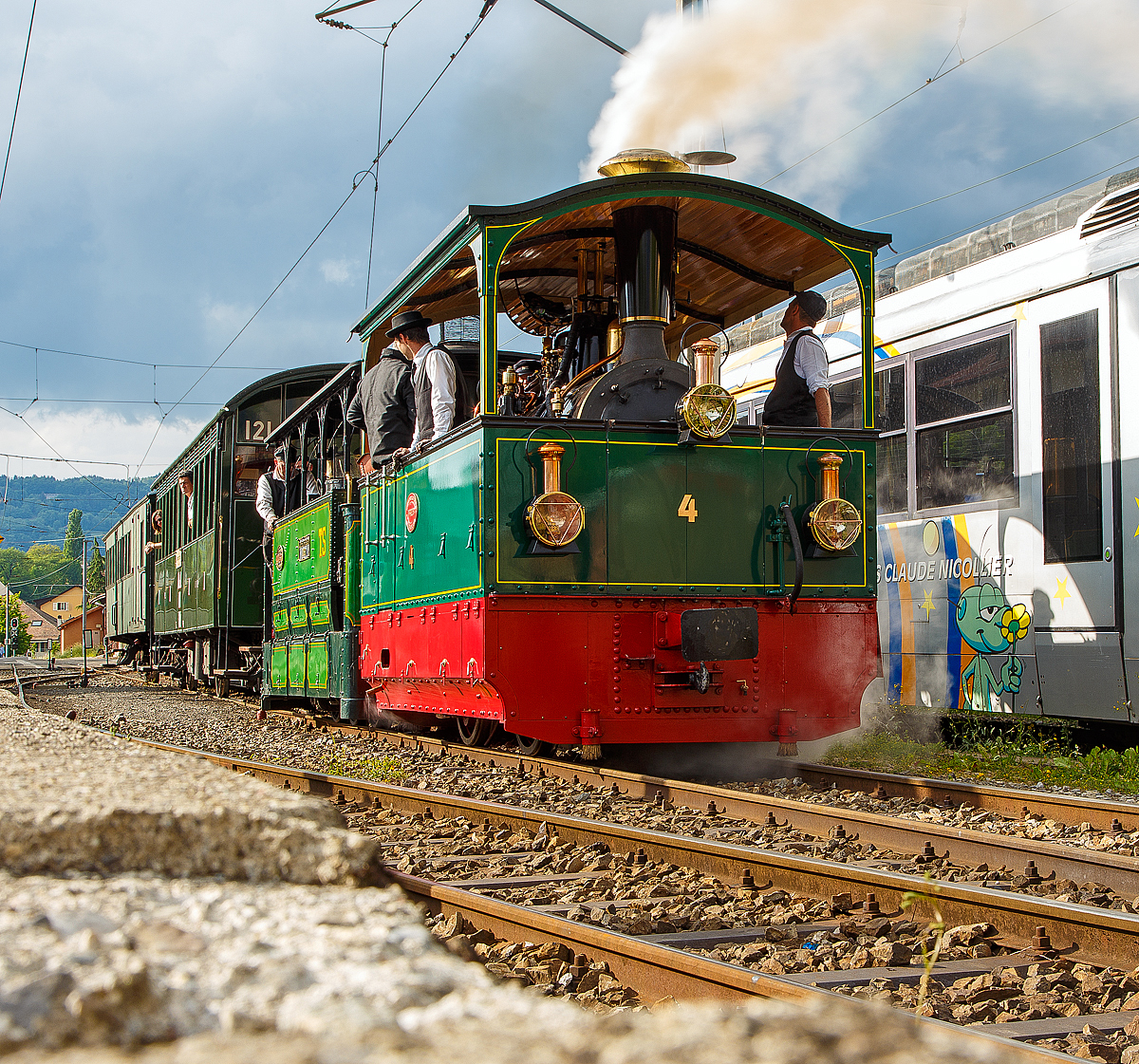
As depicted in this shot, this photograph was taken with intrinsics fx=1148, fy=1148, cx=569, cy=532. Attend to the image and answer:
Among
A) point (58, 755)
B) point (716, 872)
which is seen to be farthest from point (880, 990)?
point (58, 755)

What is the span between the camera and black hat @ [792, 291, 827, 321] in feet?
25.3

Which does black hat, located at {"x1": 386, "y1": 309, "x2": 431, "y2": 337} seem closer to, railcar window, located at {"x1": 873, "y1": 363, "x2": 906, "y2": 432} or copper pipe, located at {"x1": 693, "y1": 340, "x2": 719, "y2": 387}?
copper pipe, located at {"x1": 693, "y1": 340, "x2": 719, "y2": 387}

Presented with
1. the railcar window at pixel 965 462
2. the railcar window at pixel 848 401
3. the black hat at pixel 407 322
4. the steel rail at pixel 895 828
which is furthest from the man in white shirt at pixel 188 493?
the railcar window at pixel 965 462

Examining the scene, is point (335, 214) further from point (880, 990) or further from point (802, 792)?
point (880, 990)

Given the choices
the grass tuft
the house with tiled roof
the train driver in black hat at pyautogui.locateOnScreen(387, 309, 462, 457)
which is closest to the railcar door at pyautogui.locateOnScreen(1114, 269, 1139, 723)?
the grass tuft

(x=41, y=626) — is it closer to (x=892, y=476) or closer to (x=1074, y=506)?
(x=892, y=476)

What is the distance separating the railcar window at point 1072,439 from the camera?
7.12 meters

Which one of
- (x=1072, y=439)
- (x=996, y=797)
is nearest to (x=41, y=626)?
(x=1072, y=439)

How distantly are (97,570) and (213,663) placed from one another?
323ft

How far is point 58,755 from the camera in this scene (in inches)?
135

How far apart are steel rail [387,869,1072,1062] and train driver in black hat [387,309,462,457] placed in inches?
154

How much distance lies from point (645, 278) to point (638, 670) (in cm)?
242

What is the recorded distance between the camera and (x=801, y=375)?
744cm

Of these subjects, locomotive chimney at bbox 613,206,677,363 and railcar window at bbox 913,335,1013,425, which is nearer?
locomotive chimney at bbox 613,206,677,363
